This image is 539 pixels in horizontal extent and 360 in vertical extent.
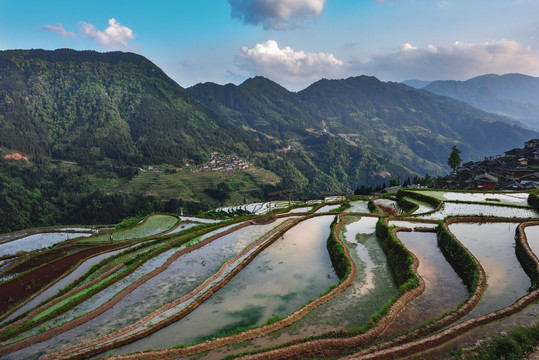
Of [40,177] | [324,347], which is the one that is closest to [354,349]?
[324,347]

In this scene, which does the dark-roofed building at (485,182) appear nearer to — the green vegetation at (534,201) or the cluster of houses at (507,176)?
the cluster of houses at (507,176)

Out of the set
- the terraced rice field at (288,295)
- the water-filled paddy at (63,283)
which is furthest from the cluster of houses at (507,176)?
the water-filled paddy at (63,283)

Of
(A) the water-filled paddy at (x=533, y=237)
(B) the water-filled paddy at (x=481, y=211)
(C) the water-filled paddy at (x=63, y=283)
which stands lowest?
(C) the water-filled paddy at (x=63, y=283)

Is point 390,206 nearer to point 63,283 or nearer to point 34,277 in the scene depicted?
point 63,283

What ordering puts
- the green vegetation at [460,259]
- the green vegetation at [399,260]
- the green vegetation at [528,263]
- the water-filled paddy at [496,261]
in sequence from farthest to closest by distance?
the green vegetation at [460,259] < the green vegetation at [399,260] < the green vegetation at [528,263] < the water-filled paddy at [496,261]

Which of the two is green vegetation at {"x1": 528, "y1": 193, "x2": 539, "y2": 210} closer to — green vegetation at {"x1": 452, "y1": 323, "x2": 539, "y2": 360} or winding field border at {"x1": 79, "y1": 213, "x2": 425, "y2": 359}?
winding field border at {"x1": 79, "y1": 213, "x2": 425, "y2": 359}

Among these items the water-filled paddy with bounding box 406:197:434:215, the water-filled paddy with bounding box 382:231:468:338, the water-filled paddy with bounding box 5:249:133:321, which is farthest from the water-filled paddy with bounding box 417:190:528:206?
the water-filled paddy with bounding box 5:249:133:321
